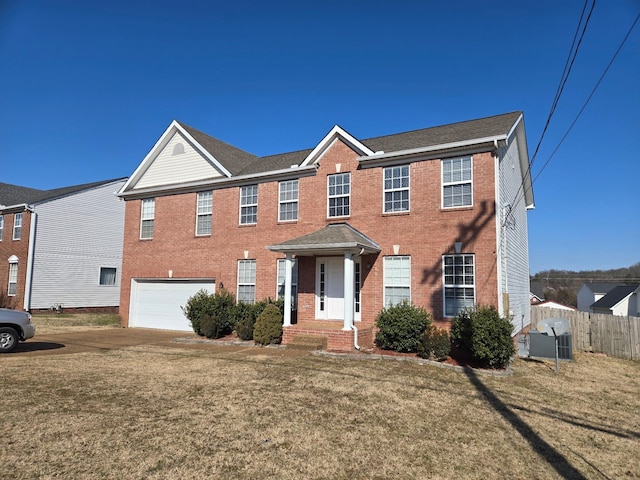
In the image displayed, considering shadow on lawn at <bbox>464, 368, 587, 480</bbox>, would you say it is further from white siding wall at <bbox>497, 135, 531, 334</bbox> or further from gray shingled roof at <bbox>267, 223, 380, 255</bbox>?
gray shingled roof at <bbox>267, 223, 380, 255</bbox>

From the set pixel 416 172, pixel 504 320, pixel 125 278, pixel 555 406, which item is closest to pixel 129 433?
pixel 555 406

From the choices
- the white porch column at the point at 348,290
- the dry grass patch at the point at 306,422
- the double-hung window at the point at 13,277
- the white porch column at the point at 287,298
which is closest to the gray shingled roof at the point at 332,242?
the white porch column at the point at 348,290

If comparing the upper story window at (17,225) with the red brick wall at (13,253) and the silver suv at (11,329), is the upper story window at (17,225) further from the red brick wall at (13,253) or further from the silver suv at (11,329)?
the silver suv at (11,329)

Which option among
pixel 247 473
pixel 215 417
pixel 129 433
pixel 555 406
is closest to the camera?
pixel 247 473

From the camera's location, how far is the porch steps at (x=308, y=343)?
496 inches

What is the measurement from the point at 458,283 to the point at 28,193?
31886 mm

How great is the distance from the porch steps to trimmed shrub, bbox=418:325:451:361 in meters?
2.87

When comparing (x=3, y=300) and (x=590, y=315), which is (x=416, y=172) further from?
(x=3, y=300)

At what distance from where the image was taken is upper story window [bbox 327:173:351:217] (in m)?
15.3

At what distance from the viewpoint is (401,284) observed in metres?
13.8

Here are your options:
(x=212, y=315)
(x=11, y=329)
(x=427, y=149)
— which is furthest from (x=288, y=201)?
(x=11, y=329)

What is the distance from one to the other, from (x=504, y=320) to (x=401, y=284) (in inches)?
143

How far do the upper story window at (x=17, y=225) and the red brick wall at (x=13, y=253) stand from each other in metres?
0.29

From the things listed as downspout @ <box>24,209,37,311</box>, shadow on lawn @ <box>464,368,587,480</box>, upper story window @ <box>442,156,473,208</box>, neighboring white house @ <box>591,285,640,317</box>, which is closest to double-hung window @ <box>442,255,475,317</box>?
upper story window @ <box>442,156,473,208</box>
